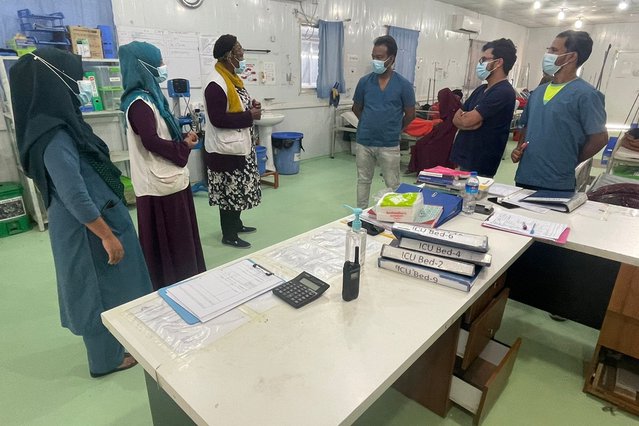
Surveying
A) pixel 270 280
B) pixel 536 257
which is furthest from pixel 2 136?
pixel 536 257

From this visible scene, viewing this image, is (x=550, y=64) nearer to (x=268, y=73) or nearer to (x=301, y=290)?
(x=301, y=290)

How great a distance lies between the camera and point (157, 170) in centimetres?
191

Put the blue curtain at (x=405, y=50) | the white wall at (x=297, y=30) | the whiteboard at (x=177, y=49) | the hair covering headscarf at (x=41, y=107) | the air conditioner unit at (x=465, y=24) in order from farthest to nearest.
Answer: the air conditioner unit at (x=465, y=24) < the blue curtain at (x=405, y=50) < the white wall at (x=297, y=30) < the whiteboard at (x=177, y=49) < the hair covering headscarf at (x=41, y=107)

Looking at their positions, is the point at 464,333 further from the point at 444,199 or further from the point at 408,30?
the point at 408,30

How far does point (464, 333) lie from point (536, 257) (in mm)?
968

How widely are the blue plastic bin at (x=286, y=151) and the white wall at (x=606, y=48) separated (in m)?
8.64

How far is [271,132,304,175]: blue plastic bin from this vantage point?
16.9ft

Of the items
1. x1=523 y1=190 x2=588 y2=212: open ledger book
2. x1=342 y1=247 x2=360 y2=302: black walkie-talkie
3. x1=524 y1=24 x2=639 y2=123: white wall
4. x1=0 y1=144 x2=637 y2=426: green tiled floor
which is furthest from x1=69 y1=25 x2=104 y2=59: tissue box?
x1=524 y1=24 x2=639 y2=123: white wall

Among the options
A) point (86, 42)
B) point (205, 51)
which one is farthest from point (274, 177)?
point (86, 42)

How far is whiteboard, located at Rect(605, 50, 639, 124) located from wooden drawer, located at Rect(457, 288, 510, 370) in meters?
11.3

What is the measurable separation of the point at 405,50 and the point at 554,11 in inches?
156

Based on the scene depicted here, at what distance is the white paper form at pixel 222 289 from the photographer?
1065mm

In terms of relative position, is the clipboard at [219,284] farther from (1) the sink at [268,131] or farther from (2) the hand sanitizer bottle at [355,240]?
(1) the sink at [268,131]

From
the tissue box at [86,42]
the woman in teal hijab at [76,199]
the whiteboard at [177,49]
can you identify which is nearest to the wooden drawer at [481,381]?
the woman in teal hijab at [76,199]
